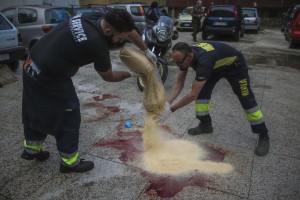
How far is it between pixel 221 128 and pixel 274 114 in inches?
47.1

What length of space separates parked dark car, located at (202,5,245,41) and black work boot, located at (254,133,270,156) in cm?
1054

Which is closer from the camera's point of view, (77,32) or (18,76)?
(77,32)

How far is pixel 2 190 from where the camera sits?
9.71 ft

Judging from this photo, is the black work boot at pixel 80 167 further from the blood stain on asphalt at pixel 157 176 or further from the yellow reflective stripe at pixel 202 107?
the yellow reflective stripe at pixel 202 107

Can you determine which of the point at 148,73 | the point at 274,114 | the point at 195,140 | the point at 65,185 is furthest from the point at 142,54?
the point at 274,114

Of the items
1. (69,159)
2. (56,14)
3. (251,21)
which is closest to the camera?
(69,159)

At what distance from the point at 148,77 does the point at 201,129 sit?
1.24 meters

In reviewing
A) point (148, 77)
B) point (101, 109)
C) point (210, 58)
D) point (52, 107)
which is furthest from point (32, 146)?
point (210, 58)

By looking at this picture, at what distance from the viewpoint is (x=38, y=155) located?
3.41m

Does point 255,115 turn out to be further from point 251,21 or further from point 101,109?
point 251,21

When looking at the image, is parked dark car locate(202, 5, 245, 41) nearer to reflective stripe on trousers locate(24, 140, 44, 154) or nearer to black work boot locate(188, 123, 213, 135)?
black work boot locate(188, 123, 213, 135)

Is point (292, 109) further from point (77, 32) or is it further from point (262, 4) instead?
point (262, 4)

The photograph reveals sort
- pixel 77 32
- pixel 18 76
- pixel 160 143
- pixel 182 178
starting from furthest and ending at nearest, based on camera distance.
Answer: pixel 18 76 → pixel 160 143 → pixel 182 178 → pixel 77 32

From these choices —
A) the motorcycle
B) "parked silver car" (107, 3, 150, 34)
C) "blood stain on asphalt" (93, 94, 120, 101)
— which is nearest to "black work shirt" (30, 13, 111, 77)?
"blood stain on asphalt" (93, 94, 120, 101)
